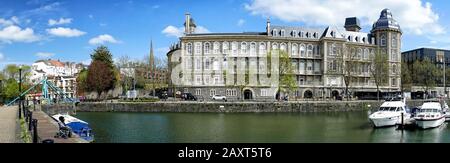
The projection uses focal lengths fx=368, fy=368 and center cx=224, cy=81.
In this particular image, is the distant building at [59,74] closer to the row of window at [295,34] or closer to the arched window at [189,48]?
the arched window at [189,48]

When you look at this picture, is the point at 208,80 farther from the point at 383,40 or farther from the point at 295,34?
the point at 383,40

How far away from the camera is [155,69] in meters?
84.9

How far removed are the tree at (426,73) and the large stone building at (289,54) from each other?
4.17m

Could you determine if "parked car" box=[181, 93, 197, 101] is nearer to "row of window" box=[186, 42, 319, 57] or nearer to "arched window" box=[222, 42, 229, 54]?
"row of window" box=[186, 42, 319, 57]

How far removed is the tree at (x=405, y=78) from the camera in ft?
262

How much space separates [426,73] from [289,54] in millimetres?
30520

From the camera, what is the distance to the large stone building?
68750mm

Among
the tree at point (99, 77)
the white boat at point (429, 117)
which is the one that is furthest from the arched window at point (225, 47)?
the white boat at point (429, 117)

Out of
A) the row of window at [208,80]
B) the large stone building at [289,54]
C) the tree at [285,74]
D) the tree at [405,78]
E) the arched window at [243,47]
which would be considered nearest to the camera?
the tree at [285,74]

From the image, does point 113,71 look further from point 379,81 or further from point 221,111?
point 379,81

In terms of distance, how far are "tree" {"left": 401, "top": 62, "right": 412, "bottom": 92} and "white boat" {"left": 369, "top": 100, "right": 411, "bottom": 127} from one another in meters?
49.6
